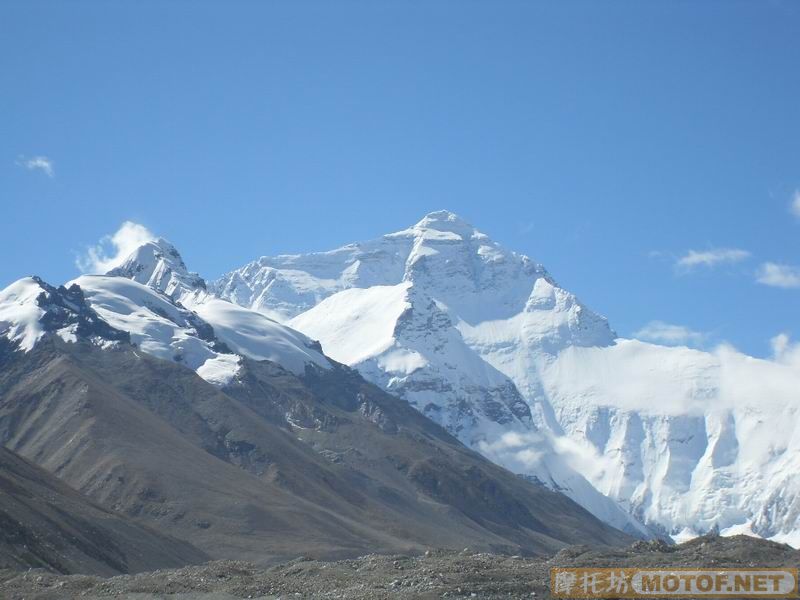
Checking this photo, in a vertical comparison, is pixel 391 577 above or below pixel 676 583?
above

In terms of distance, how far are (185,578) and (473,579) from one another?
21.8 meters

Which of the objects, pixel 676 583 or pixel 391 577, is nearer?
pixel 676 583

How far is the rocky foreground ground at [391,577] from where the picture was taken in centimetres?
7925

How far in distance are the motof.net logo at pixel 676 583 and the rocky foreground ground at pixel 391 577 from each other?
76.5 inches

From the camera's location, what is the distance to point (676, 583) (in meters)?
76.7

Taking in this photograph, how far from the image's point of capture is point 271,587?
84312 mm

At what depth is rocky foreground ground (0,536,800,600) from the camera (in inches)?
3120

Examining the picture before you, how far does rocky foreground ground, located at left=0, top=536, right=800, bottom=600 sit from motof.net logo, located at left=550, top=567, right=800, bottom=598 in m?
1.94

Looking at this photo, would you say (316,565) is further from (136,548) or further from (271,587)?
(136,548)

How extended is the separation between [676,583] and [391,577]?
1858 cm

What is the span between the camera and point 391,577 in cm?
8469

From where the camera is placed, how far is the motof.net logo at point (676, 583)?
243ft

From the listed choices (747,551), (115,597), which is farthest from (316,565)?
(747,551)

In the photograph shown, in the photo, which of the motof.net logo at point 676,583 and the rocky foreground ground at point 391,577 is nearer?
the motof.net logo at point 676,583
